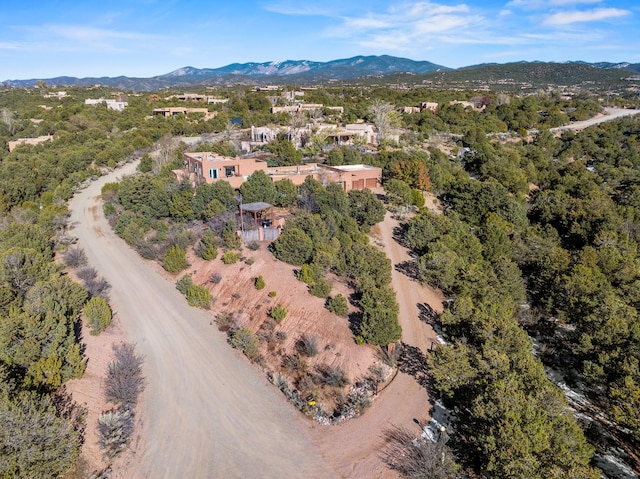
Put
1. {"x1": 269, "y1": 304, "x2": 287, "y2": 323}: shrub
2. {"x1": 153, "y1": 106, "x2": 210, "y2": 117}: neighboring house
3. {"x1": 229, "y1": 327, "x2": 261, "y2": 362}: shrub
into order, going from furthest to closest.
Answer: {"x1": 153, "y1": 106, "x2": 210, "y2": 117}: neighboring house → {"x1": 269, "y1": 304, "x2": 287, "y2": 323}: shrub → {"x1": 229, "y1": 327, "x2": 261, "y2": 362}: shrub

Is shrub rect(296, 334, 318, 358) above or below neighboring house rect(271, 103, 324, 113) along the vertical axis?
below

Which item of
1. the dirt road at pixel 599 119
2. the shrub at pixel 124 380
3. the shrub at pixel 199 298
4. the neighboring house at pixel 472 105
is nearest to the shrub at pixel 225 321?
the shrub at pixel 199 298

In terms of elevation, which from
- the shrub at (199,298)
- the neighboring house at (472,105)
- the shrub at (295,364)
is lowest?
the shrub at (295,364)

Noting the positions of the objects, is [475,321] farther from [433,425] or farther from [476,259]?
[476,259]

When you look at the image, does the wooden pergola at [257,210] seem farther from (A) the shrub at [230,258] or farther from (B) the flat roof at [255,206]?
(A) the shrub at [230,258]

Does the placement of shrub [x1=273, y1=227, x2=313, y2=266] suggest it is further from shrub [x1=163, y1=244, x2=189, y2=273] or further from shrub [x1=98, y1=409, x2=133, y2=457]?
shrub [x1=98, y1=409, x2=133, y2=457]

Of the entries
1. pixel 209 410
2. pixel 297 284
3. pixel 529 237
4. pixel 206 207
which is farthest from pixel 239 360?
pixel 529 237

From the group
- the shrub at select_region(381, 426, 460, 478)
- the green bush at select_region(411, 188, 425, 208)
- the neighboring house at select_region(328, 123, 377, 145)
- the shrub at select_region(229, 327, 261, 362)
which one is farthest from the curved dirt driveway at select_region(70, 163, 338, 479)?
the neighboring house at select_region(328, 123, 377, 145)
